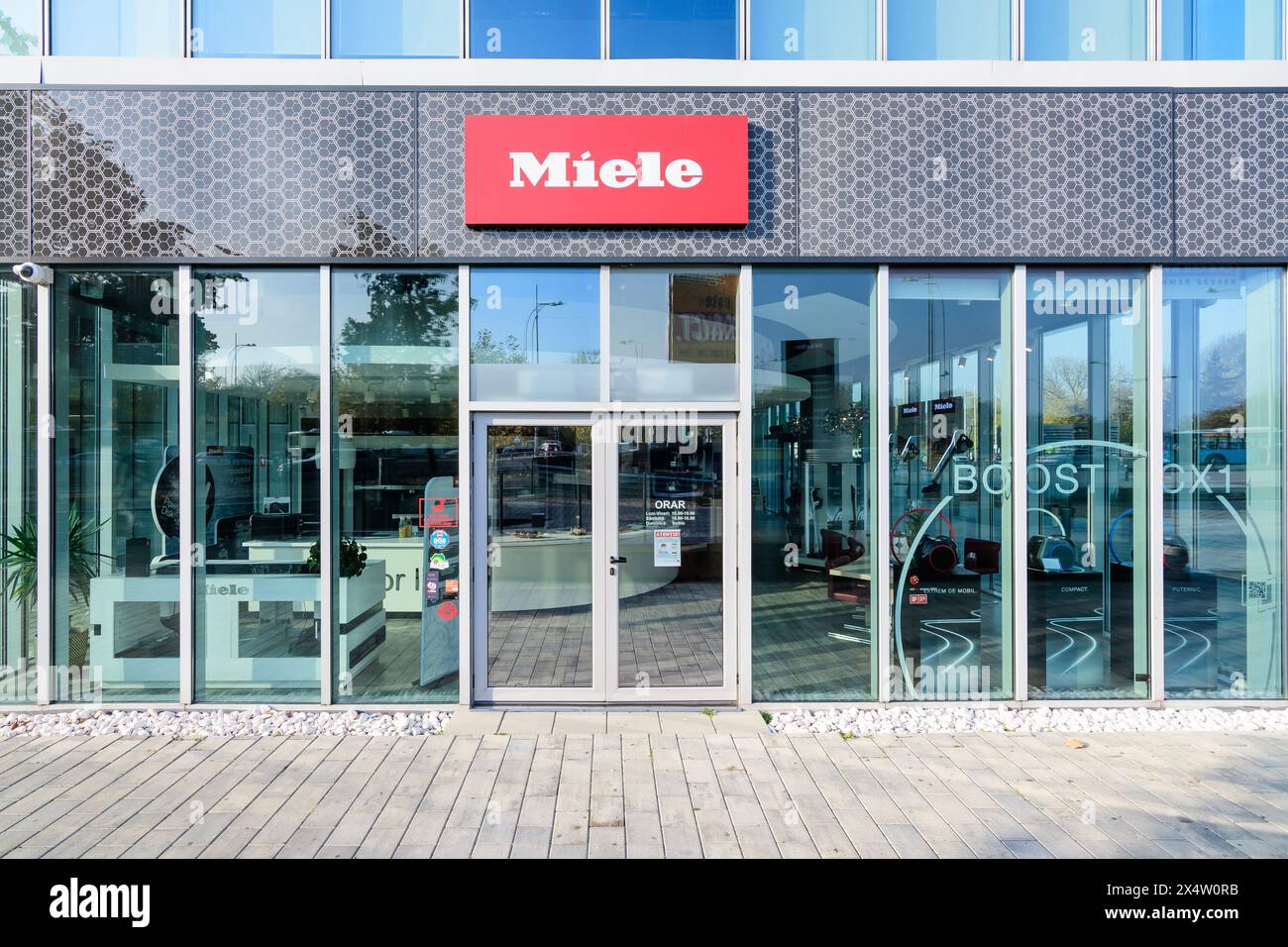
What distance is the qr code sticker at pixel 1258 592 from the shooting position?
5.75 meters

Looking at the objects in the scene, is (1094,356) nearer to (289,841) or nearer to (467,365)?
(467,365)

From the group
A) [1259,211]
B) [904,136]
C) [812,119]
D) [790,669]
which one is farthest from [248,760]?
[1259,211]

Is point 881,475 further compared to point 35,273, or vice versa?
point 881,475

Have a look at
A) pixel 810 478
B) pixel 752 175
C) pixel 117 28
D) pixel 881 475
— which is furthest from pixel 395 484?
pixel 117 28

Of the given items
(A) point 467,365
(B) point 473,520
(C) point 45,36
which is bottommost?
(B) point 473,520

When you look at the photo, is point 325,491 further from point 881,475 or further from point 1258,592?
point 1258,592

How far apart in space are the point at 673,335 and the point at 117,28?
4782 millimetres

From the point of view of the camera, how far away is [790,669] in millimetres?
5656

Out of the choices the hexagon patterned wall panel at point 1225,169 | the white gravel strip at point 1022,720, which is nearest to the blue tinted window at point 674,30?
the hexagon patterned wall panel at point 1225,169

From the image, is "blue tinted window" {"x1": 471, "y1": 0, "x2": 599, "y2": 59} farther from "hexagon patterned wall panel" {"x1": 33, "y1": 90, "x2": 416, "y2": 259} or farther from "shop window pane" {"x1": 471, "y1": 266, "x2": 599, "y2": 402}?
"shop window pane" {"x1": 471, "y1": 266, "x2": 599, "y2": 402}

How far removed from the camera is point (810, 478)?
570cm

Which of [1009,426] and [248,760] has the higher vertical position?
[1009,426]
